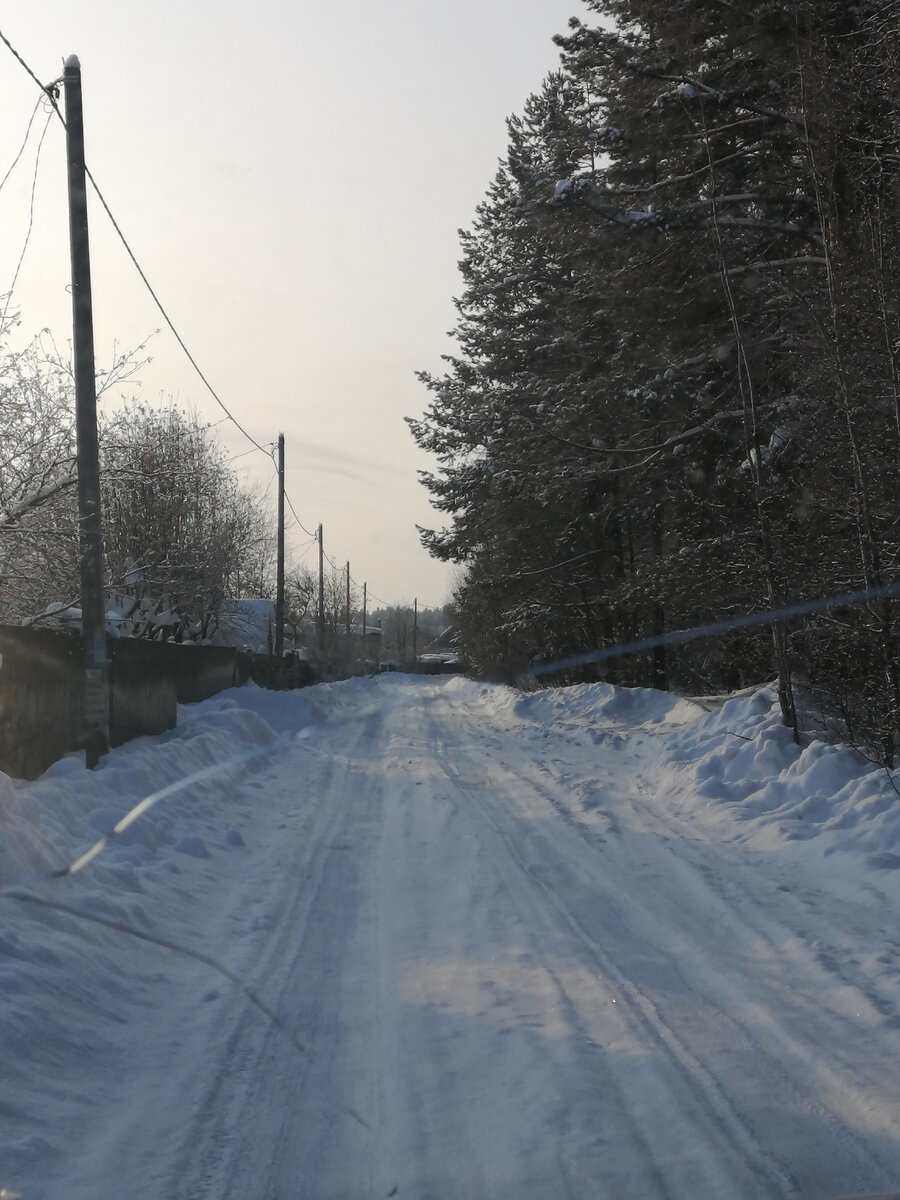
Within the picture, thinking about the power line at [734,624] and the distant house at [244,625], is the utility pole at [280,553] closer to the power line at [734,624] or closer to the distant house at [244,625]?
the distant house at [244,625]

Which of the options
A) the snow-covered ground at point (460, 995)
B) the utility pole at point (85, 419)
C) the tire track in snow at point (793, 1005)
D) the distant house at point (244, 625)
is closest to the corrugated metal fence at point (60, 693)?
the utility pole at point (85, 419)

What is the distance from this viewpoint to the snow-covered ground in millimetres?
3752

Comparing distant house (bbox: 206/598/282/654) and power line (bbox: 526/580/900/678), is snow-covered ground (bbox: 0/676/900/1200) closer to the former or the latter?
power line (bbox: 526/580/900/678)

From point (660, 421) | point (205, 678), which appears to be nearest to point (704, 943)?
point (660, 421)

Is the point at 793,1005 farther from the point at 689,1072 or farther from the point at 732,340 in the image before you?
the point at 732,340

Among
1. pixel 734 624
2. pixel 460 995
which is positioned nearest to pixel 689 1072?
pixel 460 995

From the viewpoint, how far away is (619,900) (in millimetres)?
7234

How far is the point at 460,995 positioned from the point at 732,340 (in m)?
11.6

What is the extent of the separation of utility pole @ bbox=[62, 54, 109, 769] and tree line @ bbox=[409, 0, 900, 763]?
6463mm

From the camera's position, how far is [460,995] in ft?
17.9

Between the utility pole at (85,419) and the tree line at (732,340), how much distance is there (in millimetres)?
6463

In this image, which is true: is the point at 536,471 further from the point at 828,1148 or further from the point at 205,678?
the point at 828,1148

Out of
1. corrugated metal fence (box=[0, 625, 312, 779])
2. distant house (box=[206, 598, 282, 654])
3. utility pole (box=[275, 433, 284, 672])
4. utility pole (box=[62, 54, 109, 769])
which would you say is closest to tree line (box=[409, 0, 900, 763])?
utility pole (box=[62, 54, 109, 769])

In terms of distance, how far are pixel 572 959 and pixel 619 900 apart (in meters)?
1.37
